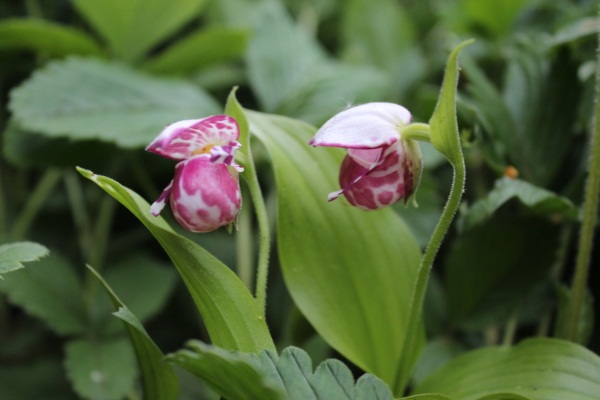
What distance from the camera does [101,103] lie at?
0.82m

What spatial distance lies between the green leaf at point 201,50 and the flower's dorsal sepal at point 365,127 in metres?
0.46

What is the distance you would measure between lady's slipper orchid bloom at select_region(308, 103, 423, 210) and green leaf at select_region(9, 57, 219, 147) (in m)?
0.33

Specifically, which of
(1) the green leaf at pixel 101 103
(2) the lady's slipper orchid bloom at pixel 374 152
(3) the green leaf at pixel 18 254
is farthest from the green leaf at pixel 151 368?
(1) the green leaf at pixel 101 103

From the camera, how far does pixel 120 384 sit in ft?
2.15

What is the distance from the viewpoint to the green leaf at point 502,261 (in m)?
0.70

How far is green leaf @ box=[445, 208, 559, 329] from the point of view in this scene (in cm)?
70

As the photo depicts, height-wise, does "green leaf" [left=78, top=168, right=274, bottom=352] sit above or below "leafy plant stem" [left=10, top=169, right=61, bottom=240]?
above

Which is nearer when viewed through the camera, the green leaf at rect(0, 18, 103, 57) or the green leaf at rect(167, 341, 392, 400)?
the green leaf at rect(167, 341, 392, 400)

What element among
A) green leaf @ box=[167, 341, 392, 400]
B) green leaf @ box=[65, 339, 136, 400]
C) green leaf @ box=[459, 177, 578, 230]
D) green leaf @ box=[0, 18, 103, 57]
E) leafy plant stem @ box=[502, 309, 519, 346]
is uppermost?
green leaf @ box=[0, 18, 103, 57]

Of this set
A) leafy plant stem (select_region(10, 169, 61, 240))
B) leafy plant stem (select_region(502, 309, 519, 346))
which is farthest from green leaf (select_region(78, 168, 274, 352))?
leafy plant stem (select_region(10, 169, 61, 240))

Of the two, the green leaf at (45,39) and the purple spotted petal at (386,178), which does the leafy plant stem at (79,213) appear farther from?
the purple spotted petal at (386,178)

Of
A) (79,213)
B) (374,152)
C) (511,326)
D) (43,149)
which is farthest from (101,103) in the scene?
(511,326)

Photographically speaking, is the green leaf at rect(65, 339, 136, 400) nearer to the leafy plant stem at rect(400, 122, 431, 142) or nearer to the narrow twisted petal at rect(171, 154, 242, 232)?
the narrow twisted petal at rect(171, 154, 242, 232)

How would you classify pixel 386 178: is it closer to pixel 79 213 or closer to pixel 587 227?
pixel 587 227
